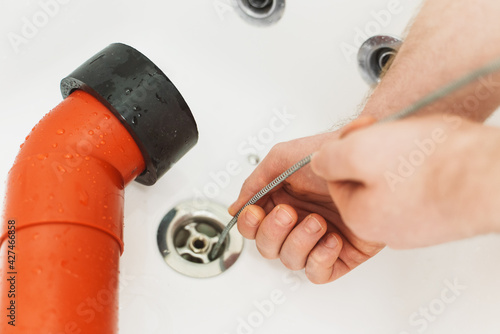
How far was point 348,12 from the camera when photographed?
2.28ft

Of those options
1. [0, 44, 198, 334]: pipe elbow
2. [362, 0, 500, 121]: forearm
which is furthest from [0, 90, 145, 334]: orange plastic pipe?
[362, 0, 500, 121]: forearm

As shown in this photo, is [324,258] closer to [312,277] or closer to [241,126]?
[312,277]

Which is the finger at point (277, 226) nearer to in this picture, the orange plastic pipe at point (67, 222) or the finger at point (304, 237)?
the finger at point (304, 237)

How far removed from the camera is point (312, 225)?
58 centimetres

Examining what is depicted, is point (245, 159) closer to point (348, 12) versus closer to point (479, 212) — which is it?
point (348, 12)

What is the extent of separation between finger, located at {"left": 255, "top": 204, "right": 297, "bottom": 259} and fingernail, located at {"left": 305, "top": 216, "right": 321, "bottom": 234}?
0.02m

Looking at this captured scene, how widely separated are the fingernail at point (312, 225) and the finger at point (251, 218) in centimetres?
6

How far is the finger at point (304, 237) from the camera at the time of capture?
1.90 feet

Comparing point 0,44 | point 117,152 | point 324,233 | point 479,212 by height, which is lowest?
point 324,233

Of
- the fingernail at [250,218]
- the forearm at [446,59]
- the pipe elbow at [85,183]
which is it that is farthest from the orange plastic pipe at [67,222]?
the forearm at [446,59]

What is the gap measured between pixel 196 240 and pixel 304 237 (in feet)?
0.54

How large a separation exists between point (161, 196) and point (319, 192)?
0.22 metres

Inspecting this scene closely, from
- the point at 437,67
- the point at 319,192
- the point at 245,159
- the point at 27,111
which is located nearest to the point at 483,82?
the point at 437,67

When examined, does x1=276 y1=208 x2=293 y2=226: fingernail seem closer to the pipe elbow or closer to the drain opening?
the pipe elbow
